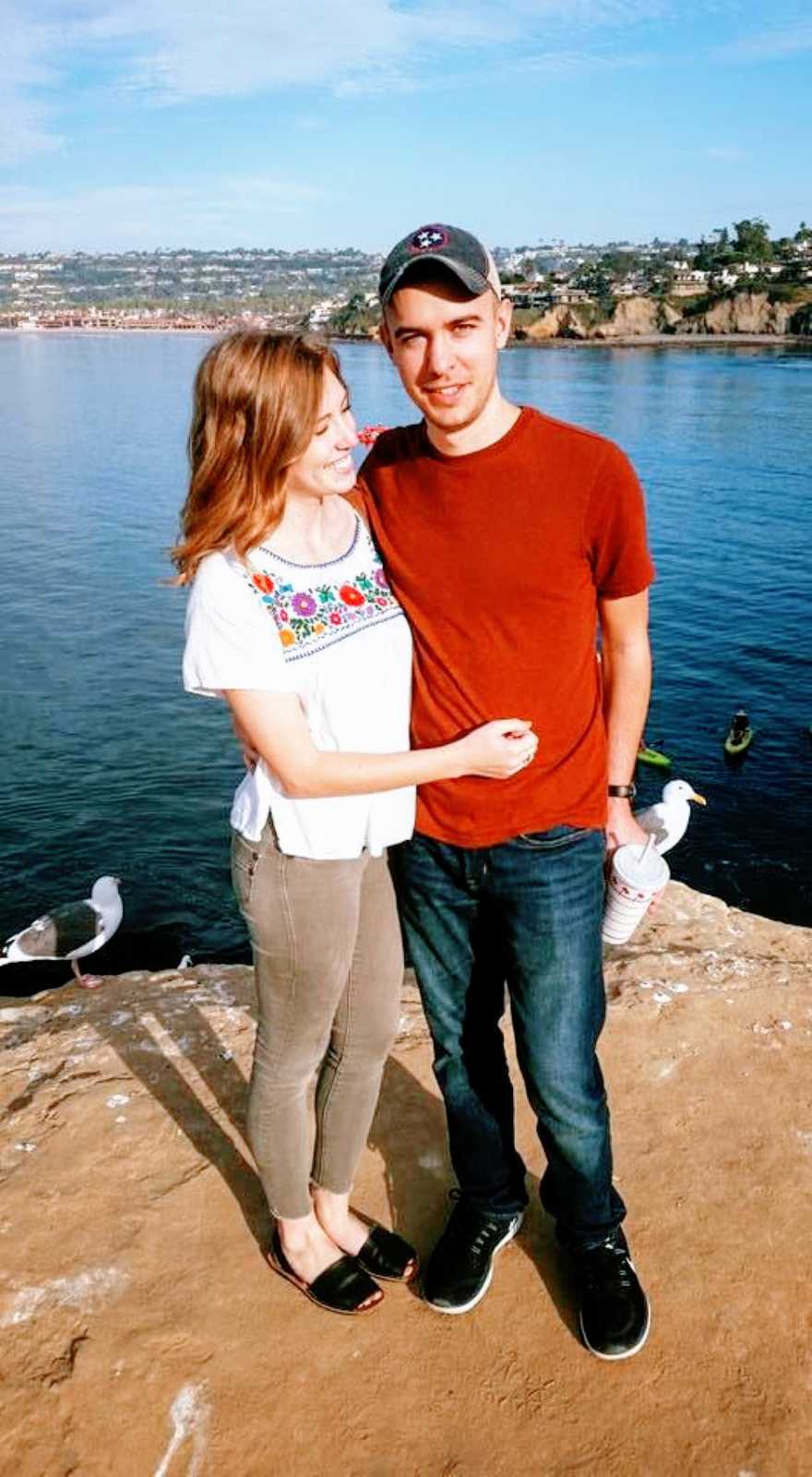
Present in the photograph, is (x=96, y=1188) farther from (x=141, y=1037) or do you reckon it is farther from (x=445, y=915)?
(x=445, y=915)

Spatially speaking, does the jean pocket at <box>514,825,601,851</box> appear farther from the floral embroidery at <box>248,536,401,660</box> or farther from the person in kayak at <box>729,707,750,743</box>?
the person in kayak at <box>729,707,750,743</box>

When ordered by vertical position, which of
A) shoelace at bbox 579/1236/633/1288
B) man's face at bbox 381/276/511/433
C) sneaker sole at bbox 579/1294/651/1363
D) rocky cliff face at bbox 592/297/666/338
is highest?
rocky cliff face at bbox 592/297/666/338

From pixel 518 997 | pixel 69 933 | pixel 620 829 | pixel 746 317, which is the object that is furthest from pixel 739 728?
pixel 746 317

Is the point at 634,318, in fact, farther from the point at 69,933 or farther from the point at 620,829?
the point at 620,829

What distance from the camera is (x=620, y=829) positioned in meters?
3.09

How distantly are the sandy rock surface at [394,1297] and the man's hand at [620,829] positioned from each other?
1354mm

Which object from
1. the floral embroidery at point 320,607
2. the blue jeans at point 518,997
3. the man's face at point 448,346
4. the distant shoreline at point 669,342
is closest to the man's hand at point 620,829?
the blue jeans at point 518,997

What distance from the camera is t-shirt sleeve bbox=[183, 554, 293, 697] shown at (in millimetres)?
2488

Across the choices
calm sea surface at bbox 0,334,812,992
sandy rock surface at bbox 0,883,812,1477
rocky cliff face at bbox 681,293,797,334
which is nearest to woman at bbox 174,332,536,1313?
sandy rock surface at bbox 0,883,812,1477

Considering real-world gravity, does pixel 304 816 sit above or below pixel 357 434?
below

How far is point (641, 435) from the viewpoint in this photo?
144ft

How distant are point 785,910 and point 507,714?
9.88 meters

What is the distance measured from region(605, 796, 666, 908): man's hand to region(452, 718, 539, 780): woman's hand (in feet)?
1.72

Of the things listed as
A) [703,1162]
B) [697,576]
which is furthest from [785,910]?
[697,576]
